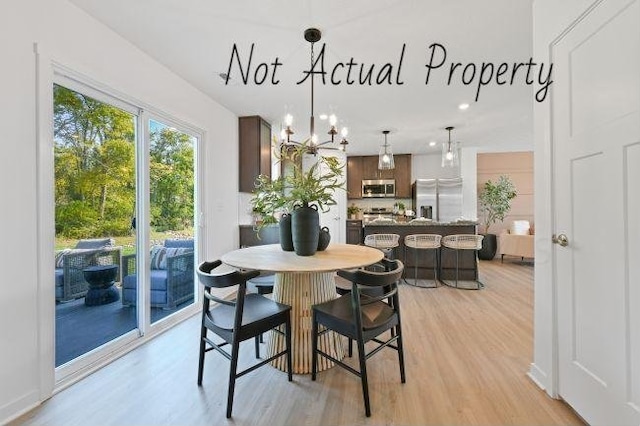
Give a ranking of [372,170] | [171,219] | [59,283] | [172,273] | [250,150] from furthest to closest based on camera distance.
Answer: [372,170] → [250,150] → [172,273] → [171,219] → [59,283]

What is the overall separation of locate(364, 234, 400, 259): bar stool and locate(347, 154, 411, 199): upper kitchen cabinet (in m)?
2.62

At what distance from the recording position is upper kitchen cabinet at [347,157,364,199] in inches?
289

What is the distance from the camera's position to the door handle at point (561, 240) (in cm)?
166

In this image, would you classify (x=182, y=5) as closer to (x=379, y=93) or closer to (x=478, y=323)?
(x=379, y=93)

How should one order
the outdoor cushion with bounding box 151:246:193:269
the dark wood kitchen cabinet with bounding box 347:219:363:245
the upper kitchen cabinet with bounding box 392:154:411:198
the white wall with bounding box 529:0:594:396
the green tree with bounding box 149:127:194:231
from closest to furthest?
1. the white wall with bounding box 529:0:594:396
2. the green tree with bounding box 149:127:194:231
3. the outdoor cushion with bounding box 151:246:193:269
4. the dark wood kitchen cabinet with bounding box 347:219:363:245
5. the upper kitchen cabinet with bounding box 392:154:411:198

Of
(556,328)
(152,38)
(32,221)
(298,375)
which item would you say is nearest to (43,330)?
(32,221)

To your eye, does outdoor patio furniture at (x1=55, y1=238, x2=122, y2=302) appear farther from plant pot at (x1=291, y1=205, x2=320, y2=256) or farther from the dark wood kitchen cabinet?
the dark wood kitchen cabinet

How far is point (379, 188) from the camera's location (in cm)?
721

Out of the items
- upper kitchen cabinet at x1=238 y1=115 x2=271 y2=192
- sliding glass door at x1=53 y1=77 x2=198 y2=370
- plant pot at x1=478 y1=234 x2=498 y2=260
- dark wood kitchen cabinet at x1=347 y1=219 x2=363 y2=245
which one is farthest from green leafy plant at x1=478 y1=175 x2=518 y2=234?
sliding glass door at x1=53 y1=77 x2=198 y2=370

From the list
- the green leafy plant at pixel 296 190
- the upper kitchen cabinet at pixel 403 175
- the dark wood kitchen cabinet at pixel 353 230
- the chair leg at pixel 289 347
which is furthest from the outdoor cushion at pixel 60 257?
the upper kitchen cabinet at pixel 403 175

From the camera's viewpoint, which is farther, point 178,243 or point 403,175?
point 403,175

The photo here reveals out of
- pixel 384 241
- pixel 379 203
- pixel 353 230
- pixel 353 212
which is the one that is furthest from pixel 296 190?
pixel 379 203

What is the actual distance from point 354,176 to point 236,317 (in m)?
6.13

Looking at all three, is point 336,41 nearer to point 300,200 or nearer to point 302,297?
point 300,200
